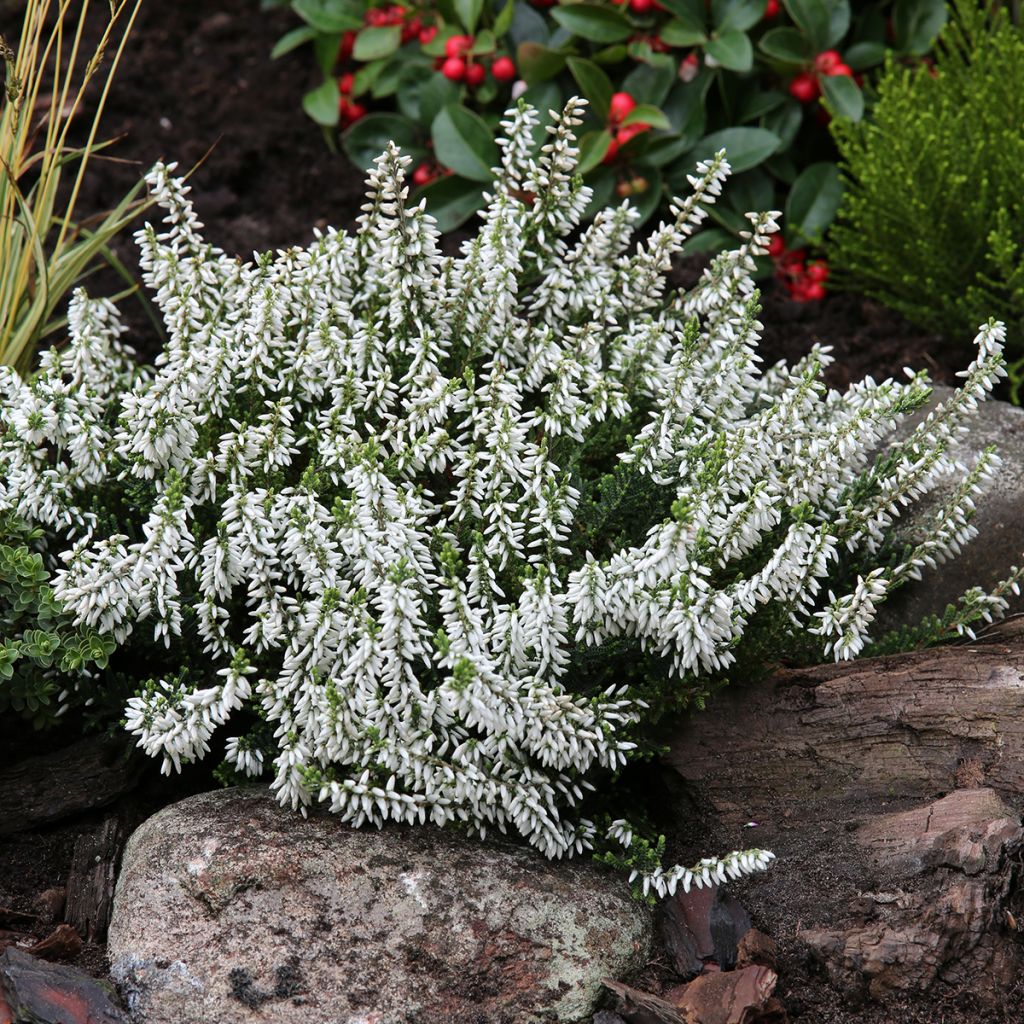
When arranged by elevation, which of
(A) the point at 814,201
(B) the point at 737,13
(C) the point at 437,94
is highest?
(B) the point at 737,13

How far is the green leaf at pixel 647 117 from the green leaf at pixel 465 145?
0.48 meters

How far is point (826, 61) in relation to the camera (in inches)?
171

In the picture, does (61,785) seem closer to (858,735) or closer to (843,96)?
(858,735)

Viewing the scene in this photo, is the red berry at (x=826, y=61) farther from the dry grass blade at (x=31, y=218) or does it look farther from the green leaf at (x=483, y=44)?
the dry grass blade at (x=31, y=218)

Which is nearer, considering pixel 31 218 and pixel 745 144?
pixel 31 218

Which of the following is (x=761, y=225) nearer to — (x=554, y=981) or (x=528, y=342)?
(x=528, y=342)

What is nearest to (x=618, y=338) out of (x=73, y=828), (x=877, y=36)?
(x=73, y=828)

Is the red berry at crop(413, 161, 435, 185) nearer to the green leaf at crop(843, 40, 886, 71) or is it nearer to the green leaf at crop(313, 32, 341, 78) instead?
the green leaf at crop(313, 32, 341, 78)

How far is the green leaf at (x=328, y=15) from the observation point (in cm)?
463

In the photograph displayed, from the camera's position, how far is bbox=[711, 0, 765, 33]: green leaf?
4.31m

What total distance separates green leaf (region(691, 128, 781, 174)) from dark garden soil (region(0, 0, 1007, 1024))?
51cm

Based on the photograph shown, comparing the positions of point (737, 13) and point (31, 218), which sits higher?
point (737, 13)

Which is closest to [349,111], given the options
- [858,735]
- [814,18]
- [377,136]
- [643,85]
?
[377,136]

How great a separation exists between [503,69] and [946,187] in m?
1.61
